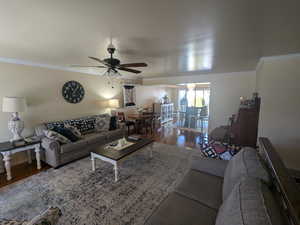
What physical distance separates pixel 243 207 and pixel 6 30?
2978mm

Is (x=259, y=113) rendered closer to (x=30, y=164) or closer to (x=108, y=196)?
(x=108, y=196)

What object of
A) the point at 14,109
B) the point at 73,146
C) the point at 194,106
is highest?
the point at 14,109

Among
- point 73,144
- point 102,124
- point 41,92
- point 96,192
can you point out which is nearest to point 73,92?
point 41,92

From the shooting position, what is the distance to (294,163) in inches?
108

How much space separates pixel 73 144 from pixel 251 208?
3.26 metres

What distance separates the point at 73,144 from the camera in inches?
120

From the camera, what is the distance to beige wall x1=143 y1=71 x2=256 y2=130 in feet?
14.7

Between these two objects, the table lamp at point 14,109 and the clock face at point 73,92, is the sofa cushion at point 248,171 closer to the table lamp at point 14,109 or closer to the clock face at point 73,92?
the table lamp at point 14,109

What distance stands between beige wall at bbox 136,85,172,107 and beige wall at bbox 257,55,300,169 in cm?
473

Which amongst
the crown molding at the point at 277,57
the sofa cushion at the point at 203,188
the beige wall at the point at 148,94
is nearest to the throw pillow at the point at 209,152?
the sofa cushion at the point at 203,188

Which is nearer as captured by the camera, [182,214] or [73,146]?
[182,214]

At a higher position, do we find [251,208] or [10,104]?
[10,104]

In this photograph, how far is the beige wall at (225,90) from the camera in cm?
448

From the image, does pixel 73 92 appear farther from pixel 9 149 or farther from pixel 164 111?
pixel 164 111
